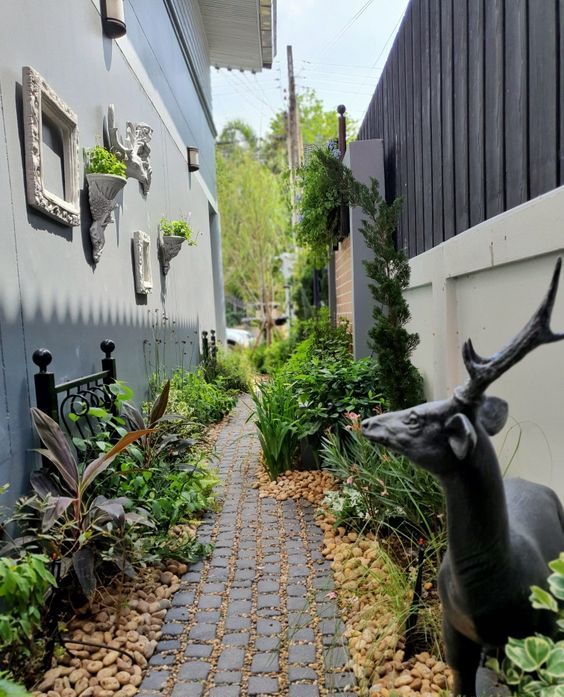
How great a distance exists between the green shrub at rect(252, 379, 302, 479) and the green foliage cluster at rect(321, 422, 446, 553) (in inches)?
32.8

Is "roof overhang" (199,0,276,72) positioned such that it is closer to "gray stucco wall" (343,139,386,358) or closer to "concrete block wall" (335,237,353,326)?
"concrete block wall" (335,237,353,326)

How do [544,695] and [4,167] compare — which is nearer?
[544,695]

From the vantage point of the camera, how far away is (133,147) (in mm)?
4664

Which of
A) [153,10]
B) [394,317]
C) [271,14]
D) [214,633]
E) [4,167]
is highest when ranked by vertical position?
[271,14]

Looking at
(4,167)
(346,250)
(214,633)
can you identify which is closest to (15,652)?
(214,633)

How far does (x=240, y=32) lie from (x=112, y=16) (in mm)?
8195

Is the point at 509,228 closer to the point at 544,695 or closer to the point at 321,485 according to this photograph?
the point at 544,695

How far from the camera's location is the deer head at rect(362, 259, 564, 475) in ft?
4.10

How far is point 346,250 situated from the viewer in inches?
254

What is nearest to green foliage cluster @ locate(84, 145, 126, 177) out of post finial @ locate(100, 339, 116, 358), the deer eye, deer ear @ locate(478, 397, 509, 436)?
post finial @ locate(100, 339, 116, 358)

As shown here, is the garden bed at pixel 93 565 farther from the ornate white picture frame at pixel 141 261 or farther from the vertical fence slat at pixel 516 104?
the vertical fence slat at pixel 516 104

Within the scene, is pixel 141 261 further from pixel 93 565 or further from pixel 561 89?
pixel 561 89

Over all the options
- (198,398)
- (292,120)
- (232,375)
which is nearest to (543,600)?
(198,398)

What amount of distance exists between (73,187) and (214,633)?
2.73 m
